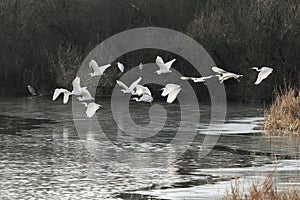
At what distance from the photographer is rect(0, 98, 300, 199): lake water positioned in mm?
10828

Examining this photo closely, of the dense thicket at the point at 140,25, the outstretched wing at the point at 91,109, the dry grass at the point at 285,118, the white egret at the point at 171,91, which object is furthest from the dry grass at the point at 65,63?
the white egret at the point at 171,91

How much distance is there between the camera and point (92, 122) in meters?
20.2

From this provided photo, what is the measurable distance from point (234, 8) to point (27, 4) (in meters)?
8.34

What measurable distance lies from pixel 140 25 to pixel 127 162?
61.4ft

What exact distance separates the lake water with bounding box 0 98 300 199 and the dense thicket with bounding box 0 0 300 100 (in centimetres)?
757

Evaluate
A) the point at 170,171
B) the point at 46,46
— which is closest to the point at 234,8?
the point at 46,46

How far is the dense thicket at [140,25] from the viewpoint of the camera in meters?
27.6

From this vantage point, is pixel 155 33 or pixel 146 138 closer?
pixel 146 138

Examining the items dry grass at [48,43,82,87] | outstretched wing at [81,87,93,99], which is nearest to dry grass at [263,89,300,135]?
outstretched wing at [81,87,93,99]

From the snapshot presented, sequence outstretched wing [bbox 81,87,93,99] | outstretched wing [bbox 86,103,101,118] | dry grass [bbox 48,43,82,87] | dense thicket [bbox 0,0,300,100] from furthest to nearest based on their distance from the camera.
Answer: dry grass [bbox 48,43,82,87] → dense thicket [bbox 0,0,300,100] → outstretched wing [bbox 81,87,93,99] → outstretched wing [bbox 86,103,101,118]

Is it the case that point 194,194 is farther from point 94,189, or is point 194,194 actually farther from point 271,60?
point 271,60

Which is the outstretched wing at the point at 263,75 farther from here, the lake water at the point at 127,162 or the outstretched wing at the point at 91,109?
the outstretched wing at the point at 91,109

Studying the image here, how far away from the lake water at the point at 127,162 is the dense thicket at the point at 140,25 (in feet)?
24.8

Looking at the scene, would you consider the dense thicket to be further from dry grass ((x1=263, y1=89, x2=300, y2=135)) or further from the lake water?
dry grass ((x1=263, y1=89, x2=300, y2=135))
